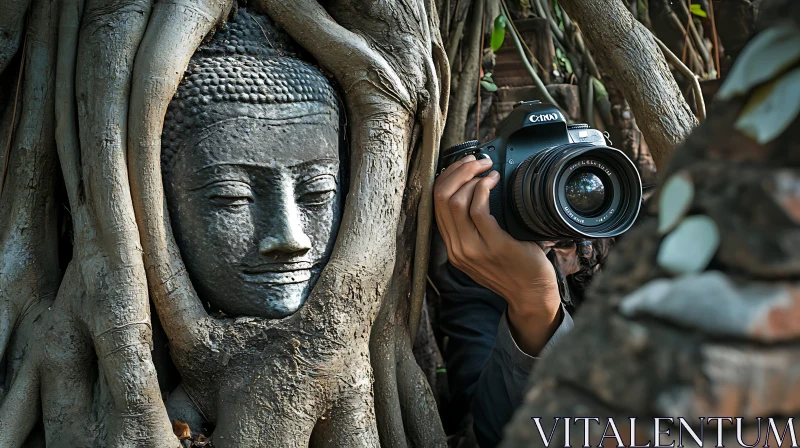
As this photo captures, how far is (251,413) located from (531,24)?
4.17 ft

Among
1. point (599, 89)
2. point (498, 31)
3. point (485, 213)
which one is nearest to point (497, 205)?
point (485, 213)

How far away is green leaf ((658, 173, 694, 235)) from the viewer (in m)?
0.39

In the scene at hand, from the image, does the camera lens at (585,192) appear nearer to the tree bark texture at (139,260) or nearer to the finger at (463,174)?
the finger at (463,174)

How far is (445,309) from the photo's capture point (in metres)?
1.46

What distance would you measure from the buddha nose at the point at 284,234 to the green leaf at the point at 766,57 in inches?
27.5

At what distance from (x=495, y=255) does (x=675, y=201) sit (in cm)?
73

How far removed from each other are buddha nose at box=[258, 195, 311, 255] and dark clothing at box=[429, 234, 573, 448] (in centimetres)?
37

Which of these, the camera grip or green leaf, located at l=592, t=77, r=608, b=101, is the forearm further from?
green leaf, located at l=592, t=77, r=608, b=101

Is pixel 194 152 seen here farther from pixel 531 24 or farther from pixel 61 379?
pixel 531 24

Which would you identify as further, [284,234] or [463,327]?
[463,327]

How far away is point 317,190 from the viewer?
1042 millimetres

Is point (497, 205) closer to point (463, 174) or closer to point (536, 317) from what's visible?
point (463, 174)

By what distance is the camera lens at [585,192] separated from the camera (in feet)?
3.43

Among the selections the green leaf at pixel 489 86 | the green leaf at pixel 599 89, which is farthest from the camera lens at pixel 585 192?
the green leaf at pixel 599 89
